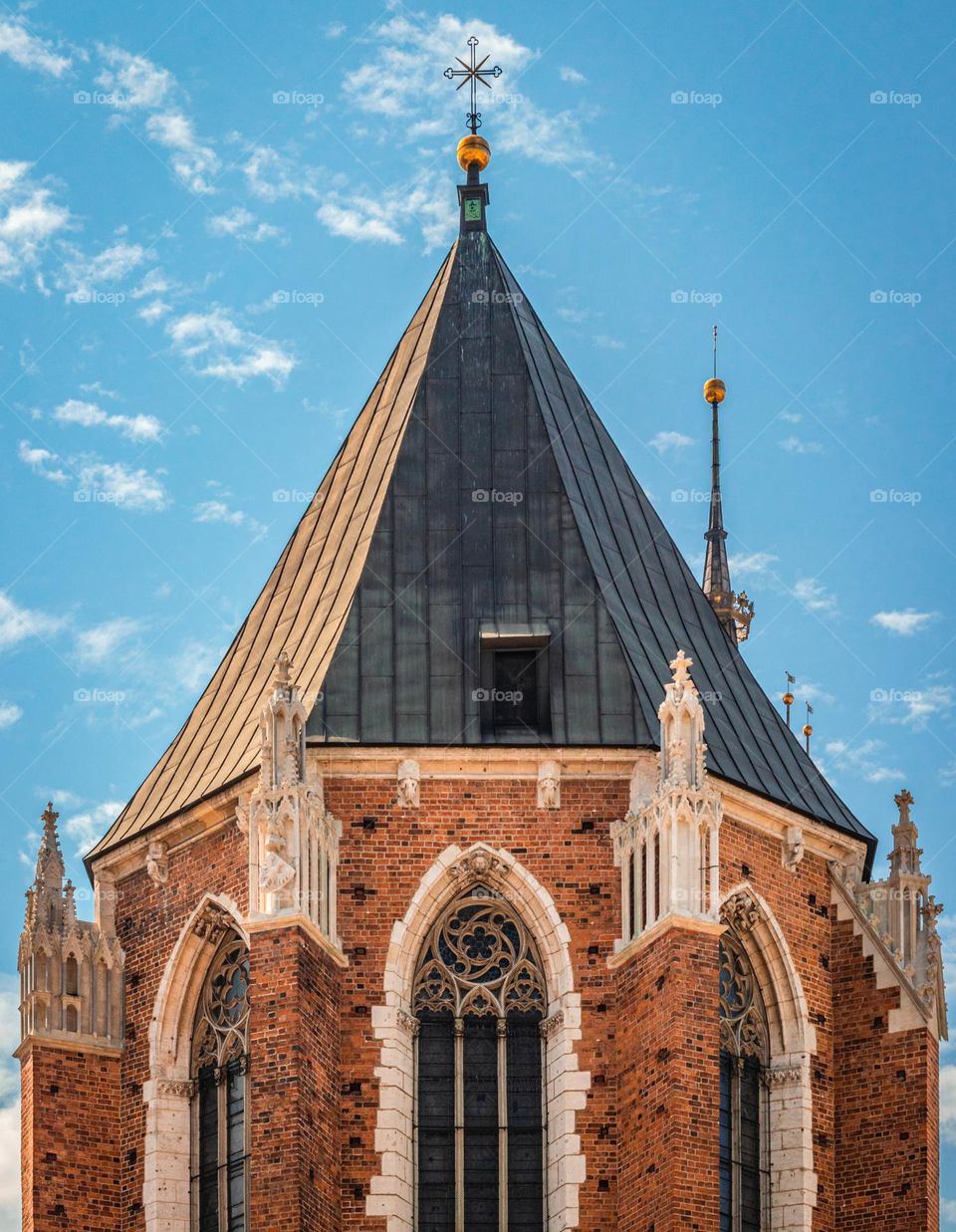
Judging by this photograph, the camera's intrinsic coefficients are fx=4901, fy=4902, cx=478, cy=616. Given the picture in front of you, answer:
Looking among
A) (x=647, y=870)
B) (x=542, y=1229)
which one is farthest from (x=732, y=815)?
(x=542, y=1229)

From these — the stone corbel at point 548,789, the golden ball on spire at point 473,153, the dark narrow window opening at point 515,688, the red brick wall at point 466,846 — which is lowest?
the red brick wall at point 466,846

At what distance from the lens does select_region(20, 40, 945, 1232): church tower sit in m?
54.8

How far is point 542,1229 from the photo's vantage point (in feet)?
180

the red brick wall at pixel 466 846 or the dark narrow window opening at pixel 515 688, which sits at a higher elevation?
the dark narrow window opening at pixel 515 688

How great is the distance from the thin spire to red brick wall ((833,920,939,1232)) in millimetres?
6339

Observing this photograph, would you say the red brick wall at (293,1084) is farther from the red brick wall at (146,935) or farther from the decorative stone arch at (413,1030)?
the red brick wall at (146,935)

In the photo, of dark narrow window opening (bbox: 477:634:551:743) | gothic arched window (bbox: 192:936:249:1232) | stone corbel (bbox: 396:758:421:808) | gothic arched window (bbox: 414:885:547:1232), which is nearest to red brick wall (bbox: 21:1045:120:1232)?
gothic arched window (bbox: 192:936:249:1232)

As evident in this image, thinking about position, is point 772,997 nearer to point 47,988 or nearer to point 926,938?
point 926,938

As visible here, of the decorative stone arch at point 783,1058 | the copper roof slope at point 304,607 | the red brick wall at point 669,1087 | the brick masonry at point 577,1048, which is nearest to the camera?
the red brick wall at point 669,1087

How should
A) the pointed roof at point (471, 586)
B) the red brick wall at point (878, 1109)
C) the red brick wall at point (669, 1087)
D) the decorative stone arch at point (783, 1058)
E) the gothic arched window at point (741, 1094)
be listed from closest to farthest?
the red brick wall at point (669, 1087) < the gothic arched window at point (741, 1094) < the decorative stone arch at point (783, 1058) < the red brick wall at point (878, 1109) < the pointed roof at point (471, 586)

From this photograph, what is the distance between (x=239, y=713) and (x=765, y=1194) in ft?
29.0

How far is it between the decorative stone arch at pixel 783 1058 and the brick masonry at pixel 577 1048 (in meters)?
0.20

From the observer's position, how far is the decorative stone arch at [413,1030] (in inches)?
2154

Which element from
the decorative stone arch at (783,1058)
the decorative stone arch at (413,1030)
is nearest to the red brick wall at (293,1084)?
the decorative stone arch at (413,1030)
